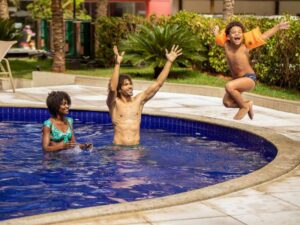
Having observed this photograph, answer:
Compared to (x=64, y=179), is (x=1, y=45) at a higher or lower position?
higher

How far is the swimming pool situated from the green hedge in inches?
167

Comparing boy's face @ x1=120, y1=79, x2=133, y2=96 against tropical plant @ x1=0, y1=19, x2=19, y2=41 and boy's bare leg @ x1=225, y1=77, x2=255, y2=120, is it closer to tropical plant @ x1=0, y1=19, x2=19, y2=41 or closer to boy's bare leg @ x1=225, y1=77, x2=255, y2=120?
boy's bare leg @ x1=225, y1=77, x2=255, y2=120

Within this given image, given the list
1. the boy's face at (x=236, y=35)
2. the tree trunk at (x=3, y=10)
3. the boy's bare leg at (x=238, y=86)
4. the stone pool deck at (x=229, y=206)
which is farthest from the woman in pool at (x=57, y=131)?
the tree trunk at (x=3, y=10)

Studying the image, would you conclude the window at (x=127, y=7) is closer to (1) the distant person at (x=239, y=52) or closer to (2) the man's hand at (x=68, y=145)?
(1) the distant person at (x=239, y=52)

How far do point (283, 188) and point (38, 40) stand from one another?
2744 centimetres

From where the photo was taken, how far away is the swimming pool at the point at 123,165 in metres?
7.58

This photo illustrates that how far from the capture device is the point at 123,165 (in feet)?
30.2

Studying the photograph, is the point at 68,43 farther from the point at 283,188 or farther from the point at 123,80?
the point at 283,188

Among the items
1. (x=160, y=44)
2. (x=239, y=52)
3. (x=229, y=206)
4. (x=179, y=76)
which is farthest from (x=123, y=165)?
(x=179, y=76)

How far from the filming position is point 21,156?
10000 mm

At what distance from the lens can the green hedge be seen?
15.2 m

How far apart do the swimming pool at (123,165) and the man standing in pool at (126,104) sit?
22 cm

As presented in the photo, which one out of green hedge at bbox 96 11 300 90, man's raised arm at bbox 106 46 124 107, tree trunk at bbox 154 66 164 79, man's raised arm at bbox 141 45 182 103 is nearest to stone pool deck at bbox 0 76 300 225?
man's raised arm at bbox 141 45 182 103

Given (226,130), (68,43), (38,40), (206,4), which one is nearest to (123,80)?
(226,130)
